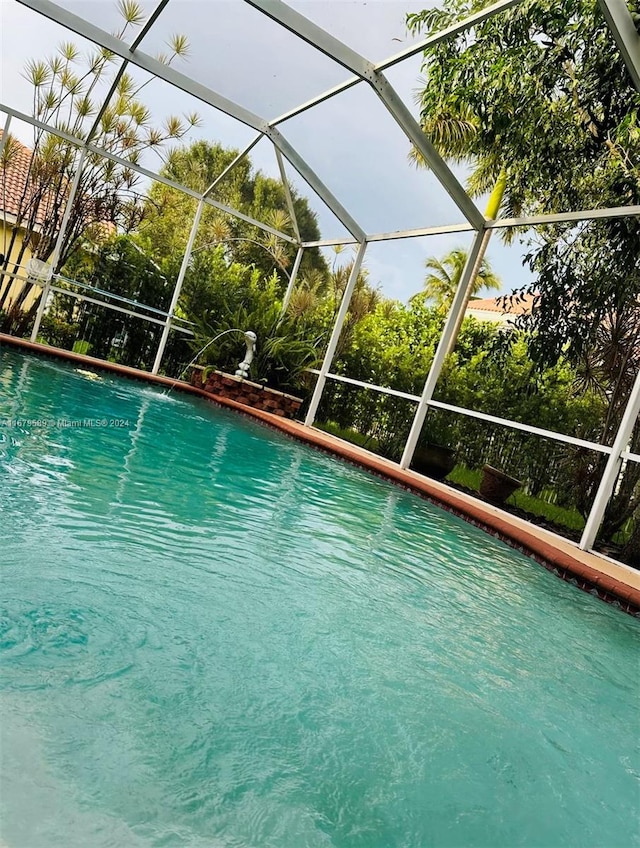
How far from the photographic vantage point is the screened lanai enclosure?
669cm

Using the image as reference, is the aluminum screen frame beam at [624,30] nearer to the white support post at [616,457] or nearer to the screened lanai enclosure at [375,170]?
the screened lanai enclosure at [375,170]

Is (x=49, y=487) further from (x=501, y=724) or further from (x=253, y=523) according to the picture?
(x=501, y=724)

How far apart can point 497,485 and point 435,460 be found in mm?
1210

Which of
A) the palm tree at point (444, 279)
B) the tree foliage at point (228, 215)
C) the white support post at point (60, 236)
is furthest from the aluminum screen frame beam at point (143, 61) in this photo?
the palm tree at point (444, 279)

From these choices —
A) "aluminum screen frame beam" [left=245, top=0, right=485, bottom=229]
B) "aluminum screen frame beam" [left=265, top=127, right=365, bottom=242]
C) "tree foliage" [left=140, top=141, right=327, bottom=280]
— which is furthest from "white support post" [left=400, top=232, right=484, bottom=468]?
"tree foliage" [left=140, top=141, right=327, bottom=280]

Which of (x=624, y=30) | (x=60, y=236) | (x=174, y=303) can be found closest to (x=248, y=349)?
(x=174, y=303)

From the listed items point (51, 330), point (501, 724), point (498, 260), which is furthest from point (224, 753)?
point (498, 260)

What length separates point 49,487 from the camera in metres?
3.39

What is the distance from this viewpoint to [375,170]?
32.6ft

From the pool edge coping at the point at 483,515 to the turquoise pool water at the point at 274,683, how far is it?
0.22m

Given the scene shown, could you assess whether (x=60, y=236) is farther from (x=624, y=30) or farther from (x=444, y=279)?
(x=444, y=279)

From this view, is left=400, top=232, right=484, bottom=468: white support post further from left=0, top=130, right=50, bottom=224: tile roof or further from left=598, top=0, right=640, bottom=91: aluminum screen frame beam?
left=0, top=130, right=50, bottom=224: tile roof

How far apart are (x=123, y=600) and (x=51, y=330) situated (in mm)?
9813

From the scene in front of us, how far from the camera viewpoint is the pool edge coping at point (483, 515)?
4.59 metres
